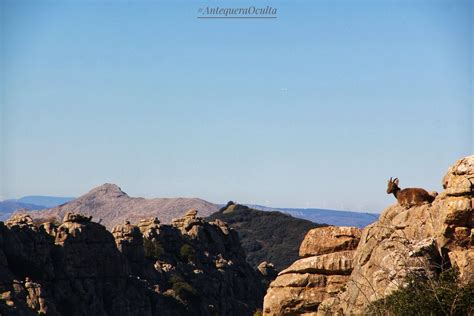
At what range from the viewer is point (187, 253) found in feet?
339

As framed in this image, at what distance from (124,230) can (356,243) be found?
63.1 meters

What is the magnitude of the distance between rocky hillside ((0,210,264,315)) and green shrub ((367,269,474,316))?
145 feet

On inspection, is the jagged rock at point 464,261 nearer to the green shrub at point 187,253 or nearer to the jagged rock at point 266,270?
the green shrub at point 187,253

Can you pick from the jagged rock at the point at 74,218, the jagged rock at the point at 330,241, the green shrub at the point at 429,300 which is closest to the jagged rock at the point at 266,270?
the jagged rock at the point at 74,218

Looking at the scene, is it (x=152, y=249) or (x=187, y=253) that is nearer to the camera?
(x=152, y=249)

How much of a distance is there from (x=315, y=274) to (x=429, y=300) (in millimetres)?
10146

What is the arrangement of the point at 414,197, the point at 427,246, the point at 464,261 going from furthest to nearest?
the point at 414,197
the point at 427,246
the point at 464,261

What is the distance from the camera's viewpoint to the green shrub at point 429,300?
2488cm

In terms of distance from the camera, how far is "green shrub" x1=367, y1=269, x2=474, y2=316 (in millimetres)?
24875

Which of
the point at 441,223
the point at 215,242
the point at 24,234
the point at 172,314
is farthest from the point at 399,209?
the point at 215,242

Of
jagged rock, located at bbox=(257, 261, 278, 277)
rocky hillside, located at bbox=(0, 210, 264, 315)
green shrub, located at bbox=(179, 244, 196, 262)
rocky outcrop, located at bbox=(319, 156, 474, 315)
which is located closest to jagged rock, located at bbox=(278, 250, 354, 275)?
rocky outcrop, located at bbox=(319, 156, 474, 315)

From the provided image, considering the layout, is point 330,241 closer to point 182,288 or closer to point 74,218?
point 74,218

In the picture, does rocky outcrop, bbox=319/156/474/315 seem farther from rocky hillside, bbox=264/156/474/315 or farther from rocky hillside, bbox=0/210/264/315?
rocky hillside, bbox=0/210/264/315

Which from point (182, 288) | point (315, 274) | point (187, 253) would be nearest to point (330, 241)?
point (315, 274)
